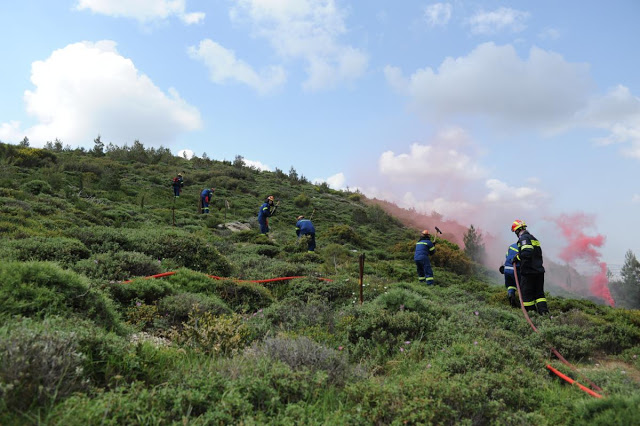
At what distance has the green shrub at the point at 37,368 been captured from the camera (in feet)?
7.50

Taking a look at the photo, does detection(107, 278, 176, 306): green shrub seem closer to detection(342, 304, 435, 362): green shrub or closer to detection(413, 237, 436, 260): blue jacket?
detection(342, 304, 435, 362): green shrub

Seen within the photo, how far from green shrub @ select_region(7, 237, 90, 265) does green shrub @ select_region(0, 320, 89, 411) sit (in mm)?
4609

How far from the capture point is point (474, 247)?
74.1 ft

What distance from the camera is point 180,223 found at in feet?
57.0

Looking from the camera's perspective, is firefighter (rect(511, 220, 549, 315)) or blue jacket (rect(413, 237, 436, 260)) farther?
blue jacket (rect(413, 237, 436, 260))

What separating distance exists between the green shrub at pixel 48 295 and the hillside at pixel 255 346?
0.06 feet

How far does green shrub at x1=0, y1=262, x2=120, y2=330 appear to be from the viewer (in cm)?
353

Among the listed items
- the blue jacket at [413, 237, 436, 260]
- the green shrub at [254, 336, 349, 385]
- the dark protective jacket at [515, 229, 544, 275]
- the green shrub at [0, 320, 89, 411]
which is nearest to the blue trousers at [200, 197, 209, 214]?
the blue jacket at [413, 237, 436, 260]

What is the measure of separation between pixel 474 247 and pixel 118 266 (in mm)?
20091

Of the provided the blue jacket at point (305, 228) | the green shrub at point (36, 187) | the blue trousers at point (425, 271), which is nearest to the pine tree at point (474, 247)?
the blue trousers at point (425, 271)

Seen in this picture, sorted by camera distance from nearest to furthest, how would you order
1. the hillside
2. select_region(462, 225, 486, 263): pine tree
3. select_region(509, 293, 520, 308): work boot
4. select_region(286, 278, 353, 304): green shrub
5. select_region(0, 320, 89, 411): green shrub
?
select_region(0, 320, 89, 411): green shrub, the hillside, select_region(286, 278, 353, 304): green shrub, select_region(509, 293, 520, 308): work boot, select_region(462, 225, 486, 263): pine tree

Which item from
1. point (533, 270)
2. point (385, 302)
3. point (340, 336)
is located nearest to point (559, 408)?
point (340, 336)

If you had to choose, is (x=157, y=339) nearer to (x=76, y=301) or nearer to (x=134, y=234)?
(x=76, y=301)

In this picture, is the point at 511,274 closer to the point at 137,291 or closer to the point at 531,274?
the point at 531,274
